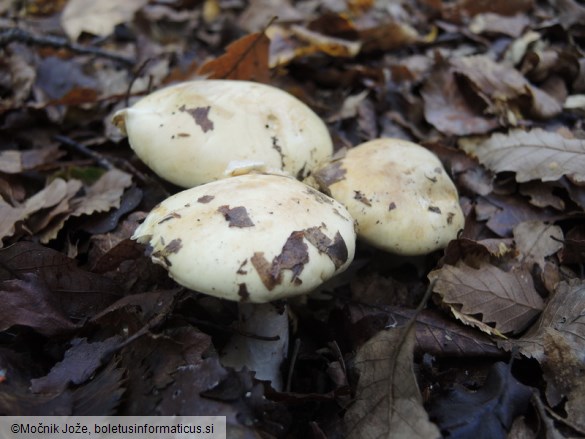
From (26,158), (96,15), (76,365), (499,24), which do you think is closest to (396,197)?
(76,365)

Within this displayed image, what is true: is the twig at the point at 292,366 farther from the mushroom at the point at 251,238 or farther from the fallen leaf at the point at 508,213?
the fallen leaf at the point at 508,213

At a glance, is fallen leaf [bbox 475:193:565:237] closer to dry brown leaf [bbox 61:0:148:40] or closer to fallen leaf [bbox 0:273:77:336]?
fallen leaf [bbox 0:273:77:336]

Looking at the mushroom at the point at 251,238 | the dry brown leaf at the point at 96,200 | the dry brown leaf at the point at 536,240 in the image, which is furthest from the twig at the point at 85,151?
the dry brown leaf at the point at 536,240

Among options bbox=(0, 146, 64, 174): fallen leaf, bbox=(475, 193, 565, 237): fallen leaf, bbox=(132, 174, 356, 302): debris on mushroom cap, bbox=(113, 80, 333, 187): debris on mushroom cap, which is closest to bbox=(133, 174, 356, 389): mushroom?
bbox=(132, 174, 356, 302): debris on mushroom cap

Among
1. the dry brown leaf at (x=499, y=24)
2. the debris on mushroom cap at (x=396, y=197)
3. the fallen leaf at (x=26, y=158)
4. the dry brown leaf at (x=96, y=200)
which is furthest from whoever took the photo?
the dry brown leaf at (x=499, y=24)

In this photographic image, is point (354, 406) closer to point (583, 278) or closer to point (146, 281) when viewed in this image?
point (146, 281)
